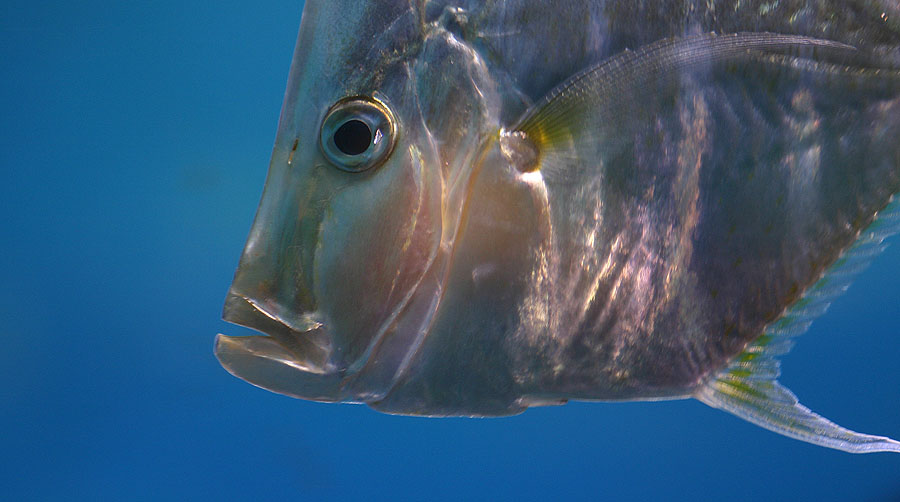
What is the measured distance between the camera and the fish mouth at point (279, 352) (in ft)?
1.20

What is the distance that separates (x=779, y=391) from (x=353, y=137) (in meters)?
0.39

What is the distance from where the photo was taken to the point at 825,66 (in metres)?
0.39

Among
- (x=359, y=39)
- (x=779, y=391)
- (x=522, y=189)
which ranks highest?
(x=359, y=39)

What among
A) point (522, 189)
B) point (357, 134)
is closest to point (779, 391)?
point (522, 189)

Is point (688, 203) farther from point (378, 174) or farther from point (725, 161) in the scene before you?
point (378, 174)

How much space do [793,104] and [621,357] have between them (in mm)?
225

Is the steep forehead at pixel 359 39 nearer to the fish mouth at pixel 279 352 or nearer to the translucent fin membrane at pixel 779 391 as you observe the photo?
the fish mouth at pixel 279 352

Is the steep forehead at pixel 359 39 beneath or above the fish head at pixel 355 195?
above

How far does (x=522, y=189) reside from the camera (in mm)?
356

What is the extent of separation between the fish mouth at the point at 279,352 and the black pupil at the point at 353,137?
0.40 feet

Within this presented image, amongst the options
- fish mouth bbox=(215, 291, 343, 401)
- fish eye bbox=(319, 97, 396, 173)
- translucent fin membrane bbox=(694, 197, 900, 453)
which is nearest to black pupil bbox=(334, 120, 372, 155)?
fish eye bbox=(319, 97, 396, 173)

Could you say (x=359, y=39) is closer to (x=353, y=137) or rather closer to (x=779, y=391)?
(x=353, y=137)

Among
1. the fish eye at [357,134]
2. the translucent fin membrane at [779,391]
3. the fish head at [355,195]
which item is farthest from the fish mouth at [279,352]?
the translucent fin membrane at [779,391]

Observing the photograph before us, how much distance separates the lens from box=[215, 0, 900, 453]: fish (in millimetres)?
359
